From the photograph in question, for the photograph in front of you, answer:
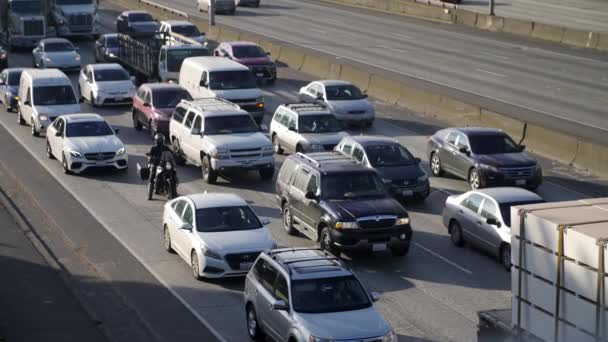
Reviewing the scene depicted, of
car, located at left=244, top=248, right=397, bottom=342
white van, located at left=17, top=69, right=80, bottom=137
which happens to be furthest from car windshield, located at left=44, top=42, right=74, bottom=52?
car, located at left=244, top=248, right=397, bottom=342

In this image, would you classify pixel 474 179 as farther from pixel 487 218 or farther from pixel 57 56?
pixel 57 56

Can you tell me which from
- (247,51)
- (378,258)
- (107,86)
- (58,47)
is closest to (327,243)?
(378,258)

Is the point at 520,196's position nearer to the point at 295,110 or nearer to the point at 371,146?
the point at 371,146

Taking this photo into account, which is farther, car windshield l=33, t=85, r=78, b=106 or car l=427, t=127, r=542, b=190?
car windshield l=33, t=85, r=78, b=106

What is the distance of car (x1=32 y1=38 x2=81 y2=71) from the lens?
164 feet

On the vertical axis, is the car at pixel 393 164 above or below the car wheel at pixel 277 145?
above

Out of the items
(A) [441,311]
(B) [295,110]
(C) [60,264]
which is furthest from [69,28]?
(A) [441,311]

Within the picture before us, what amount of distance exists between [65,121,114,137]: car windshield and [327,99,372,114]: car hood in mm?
8392

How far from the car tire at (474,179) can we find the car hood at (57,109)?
14106 mm

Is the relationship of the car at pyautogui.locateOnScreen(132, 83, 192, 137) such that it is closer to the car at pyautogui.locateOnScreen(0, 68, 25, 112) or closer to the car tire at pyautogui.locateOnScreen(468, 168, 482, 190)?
the car at pyautogui.locateOnScreen(0, 68, 25, 112)

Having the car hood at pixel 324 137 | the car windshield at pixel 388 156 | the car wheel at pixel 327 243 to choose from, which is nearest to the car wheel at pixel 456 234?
the car wheel at pixel 327 243

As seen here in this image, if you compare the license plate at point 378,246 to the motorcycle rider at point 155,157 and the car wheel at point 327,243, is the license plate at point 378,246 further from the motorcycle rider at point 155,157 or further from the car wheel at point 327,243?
the motorcycle rider at point 155,157

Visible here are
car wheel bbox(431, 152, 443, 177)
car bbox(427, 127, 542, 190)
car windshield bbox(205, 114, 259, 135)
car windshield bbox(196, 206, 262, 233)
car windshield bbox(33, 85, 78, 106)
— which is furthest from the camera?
car windshield bbox(33, 85, 78, 106)

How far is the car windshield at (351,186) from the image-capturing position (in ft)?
80.4
